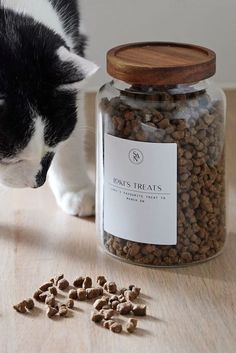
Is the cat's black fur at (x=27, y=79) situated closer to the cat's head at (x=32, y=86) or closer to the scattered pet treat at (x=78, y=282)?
the cat's head at (x=32, y=86)

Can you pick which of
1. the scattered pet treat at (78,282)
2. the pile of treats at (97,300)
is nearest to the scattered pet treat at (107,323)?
the pile of treats at (97,300)

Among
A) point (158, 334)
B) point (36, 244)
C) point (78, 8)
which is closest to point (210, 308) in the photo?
point (158, 334)

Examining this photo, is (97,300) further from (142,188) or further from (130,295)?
(142,188)

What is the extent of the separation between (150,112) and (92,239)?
252 millimetres

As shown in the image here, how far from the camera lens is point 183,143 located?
0.99 metres

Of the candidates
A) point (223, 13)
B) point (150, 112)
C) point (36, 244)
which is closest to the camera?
point (150, 112)

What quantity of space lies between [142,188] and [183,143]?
8 centimetres

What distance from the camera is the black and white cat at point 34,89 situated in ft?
3.15

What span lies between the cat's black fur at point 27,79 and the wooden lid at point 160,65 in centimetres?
6

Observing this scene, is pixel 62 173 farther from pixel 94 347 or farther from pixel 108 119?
pixel 94 347

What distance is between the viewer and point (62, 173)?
1293mm

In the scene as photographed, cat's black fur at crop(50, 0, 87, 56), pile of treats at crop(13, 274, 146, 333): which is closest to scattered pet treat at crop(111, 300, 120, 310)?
pile of treats at crop(13, 274, 146, 333)

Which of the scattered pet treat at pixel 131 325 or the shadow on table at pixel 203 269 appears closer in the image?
the scattered pet treat at pixel 131 325

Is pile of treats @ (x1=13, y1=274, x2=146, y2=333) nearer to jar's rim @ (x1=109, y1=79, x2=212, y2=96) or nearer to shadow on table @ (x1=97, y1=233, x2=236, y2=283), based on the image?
shadow on table @ (x1=97, y1=233, x2=236, y2=283)
